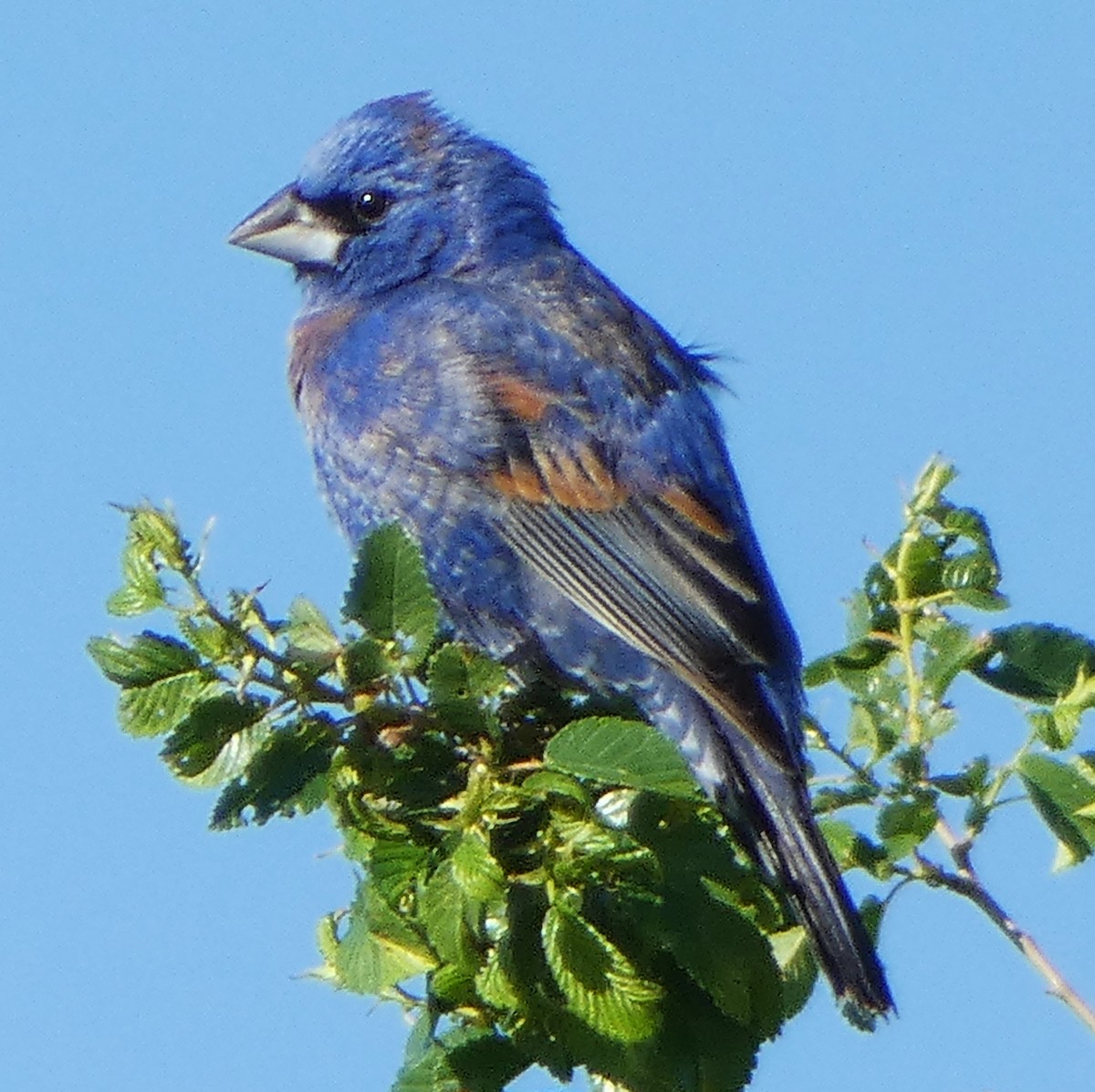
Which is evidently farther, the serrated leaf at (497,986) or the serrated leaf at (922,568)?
the serrated leaf at (922,568)

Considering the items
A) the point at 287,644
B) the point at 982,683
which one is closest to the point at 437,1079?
the point at 287,644

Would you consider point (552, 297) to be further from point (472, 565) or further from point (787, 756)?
point (787, 756)

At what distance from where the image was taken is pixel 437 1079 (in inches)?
133

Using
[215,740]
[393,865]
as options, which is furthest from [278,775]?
[393,865]

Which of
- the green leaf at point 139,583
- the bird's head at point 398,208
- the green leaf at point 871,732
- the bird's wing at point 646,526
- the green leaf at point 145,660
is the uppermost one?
the bird's head at point 398,208

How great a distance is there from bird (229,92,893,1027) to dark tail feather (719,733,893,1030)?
1 centimetres

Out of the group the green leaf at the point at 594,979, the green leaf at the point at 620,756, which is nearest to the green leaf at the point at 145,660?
the green leaf at the point at 620,756

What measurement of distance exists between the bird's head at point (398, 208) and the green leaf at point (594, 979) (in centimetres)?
343

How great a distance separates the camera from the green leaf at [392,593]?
3344 mm

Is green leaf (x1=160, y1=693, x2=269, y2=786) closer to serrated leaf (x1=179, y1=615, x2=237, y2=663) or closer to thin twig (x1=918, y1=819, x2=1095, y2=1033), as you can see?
serrated leaf (x1=179, y1=615, x2=237, y2=663)

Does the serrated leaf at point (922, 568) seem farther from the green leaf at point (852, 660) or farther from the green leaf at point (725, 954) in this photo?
the green leaf at point (725, 954)

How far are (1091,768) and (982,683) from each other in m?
0.30

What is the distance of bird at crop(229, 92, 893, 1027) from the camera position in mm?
4820

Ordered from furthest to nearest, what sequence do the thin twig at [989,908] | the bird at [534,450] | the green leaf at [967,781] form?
1. the bird at [534,450]
2. the green leaf at [967,781]
3. the thin twig at [989,908]
